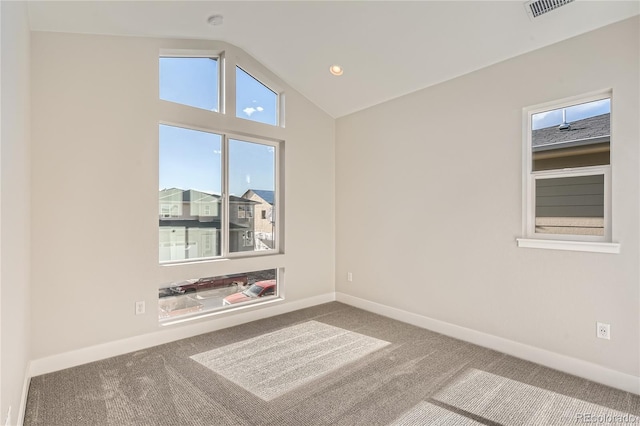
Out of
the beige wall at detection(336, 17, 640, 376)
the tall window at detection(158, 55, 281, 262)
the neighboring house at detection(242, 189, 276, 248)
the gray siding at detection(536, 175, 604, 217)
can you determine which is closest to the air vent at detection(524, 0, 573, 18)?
the beige wall at detection(336, 17, 640, 376)

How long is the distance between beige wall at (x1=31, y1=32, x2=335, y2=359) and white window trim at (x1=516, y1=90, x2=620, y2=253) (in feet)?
10.4

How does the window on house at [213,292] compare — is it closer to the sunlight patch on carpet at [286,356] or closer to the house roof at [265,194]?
the sunlight patch on carpet at [286,356]

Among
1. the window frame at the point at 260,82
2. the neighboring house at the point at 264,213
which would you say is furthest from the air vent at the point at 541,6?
the neighboring house at the point at 264,213

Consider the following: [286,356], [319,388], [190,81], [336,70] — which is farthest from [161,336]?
[336,70]

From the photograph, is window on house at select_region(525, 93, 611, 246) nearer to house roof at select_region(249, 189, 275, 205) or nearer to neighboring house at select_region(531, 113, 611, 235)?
neighboring house at select_region(531, 113, 611, 235)

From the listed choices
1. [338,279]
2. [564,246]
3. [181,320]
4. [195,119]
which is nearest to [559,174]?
[564,246]

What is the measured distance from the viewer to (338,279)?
15.7 ft

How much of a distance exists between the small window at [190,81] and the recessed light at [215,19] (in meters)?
0.62

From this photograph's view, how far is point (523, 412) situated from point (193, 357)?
8.51 feet

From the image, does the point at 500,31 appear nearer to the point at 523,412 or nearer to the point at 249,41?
the point at 249,41

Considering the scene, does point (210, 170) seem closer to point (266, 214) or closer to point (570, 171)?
point (266, 214)

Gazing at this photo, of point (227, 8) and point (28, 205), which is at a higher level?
point (227, 8)

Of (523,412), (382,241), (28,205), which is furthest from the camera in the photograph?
(382,241)

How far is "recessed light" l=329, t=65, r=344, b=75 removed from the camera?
3.64 m
